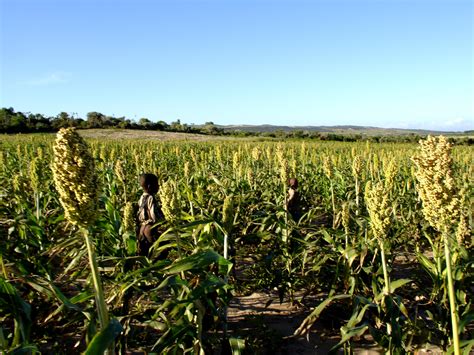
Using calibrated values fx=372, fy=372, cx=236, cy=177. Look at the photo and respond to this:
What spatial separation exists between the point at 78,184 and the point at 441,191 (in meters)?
1.79

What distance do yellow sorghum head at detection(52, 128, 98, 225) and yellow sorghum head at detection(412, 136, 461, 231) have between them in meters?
1.65

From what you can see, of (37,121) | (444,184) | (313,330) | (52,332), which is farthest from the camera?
(37,121)

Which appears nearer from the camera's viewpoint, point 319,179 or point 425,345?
point 425,345

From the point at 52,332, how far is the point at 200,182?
351cm

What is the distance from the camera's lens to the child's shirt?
14.9 feet

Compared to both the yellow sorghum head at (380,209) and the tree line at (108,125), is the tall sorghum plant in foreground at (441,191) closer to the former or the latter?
the yellow sorghum head at (380,209)

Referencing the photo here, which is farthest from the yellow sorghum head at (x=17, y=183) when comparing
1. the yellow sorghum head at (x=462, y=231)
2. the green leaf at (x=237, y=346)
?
the yellow sorghum head at (x=462, y=231)

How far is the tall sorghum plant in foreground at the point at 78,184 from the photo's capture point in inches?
62.4

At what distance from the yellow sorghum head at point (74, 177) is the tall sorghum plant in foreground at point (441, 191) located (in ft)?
5.47

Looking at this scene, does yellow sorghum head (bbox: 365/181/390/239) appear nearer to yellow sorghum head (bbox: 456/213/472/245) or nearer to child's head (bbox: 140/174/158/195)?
yellow sorghum head (bbox: 456/213/472/245)

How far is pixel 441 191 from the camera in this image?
195 cm

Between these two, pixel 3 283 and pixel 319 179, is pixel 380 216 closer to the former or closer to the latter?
pixel 3 283

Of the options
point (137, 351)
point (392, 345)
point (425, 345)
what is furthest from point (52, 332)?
point (425, 345)

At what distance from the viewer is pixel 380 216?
8.14ft
